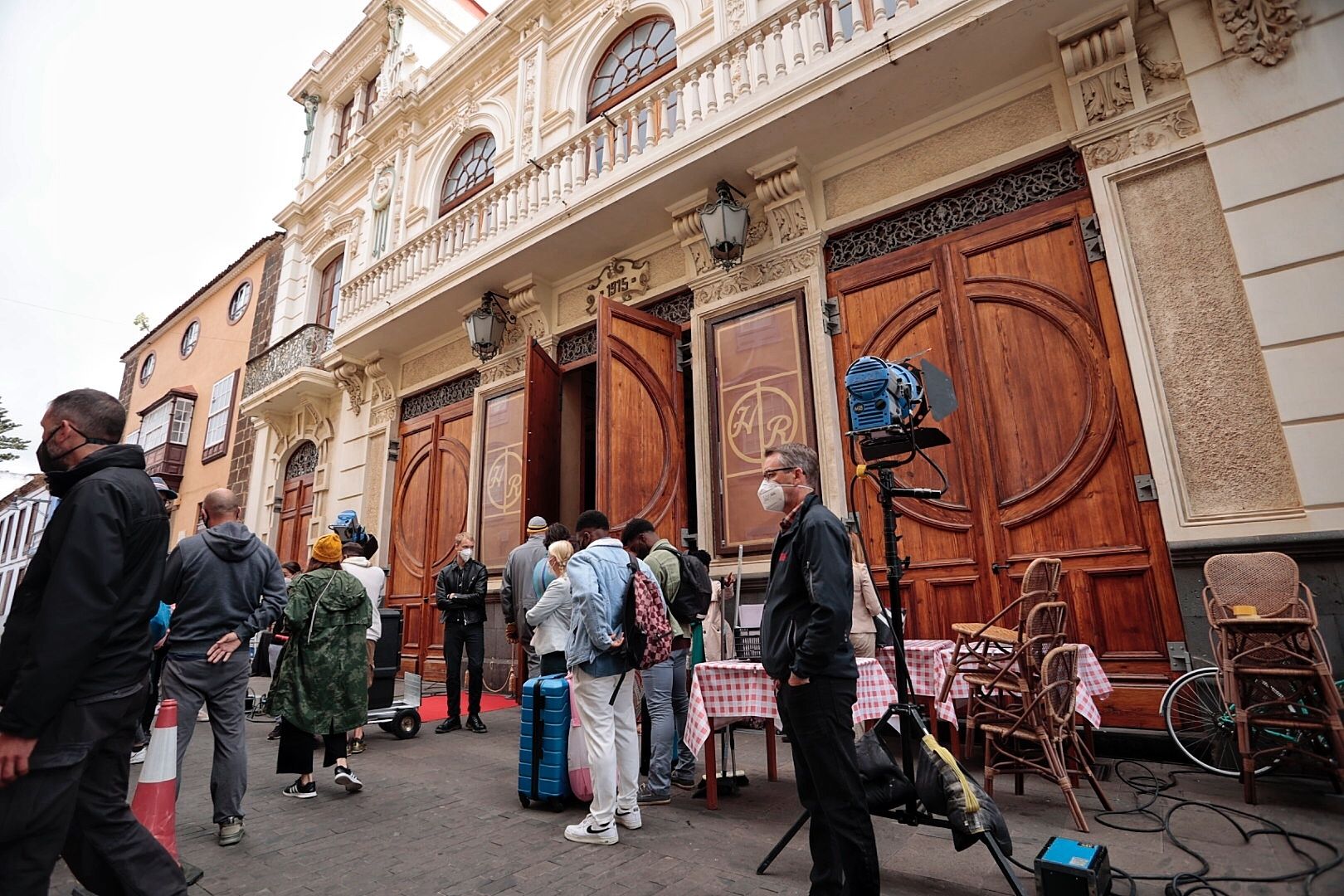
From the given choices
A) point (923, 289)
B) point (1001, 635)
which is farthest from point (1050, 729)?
point (923, 289)

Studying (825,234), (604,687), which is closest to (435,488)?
(825,234)

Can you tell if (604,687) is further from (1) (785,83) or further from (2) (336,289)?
→ (2) (336,289)

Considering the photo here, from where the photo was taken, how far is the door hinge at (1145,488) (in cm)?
455

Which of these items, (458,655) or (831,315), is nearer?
(458,655)

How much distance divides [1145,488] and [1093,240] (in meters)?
1.92

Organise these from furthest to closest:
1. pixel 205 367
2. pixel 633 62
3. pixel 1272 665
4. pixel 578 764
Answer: pixel 205 367 < pixel 633 62 < pixel 578 764 < pixel 1272 665

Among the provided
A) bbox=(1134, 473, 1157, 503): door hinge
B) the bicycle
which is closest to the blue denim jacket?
the bicycle

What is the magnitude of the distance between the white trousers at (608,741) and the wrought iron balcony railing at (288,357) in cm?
1053

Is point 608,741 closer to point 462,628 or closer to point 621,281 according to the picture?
point 462,628

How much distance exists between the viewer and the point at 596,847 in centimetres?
307

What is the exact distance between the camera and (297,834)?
3.29 metres

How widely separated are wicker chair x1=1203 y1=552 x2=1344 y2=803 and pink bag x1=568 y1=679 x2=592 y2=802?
11.0 ft

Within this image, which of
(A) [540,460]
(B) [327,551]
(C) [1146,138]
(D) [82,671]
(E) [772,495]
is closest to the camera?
(D) [82,671]

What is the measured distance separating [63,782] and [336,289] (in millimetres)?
13346
